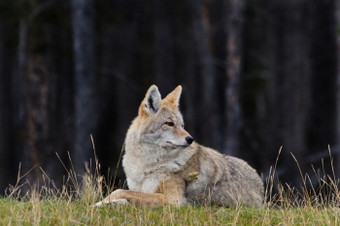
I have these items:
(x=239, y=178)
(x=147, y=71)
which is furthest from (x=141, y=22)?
(x=239, y=178)

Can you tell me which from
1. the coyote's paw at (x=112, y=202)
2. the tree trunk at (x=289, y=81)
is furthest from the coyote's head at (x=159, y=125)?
the tree trunk at (x=289, y=81)

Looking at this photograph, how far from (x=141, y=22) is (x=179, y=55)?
2690 millimetres

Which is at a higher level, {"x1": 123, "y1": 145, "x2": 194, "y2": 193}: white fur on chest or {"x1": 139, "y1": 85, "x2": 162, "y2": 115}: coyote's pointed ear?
{"x1": 139, "y1": 85, "x2": 162, "y2": 115}: coyote's pointed ear

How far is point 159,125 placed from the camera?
9836mm

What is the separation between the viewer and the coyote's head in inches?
380

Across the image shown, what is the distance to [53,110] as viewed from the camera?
23.0 metres

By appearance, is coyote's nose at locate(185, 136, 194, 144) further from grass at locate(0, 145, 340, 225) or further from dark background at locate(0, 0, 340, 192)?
dark background at locate(0, 0, 340, 192)

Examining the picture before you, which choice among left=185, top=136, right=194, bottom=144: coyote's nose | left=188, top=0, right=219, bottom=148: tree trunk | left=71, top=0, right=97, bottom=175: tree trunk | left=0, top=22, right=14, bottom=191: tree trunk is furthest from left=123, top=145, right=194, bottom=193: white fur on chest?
left=0, top=22, right=14, bottom=191: tree trunk

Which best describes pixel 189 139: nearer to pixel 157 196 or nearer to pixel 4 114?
pixel 157 196

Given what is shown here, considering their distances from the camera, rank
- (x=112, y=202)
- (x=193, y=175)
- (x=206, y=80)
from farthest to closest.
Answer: (x=206, y=80), (x=193, y=175), (x=112, y=202)

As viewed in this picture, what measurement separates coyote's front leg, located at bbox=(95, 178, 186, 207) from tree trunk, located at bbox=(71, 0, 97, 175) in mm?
11860

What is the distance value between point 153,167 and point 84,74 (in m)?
12.3

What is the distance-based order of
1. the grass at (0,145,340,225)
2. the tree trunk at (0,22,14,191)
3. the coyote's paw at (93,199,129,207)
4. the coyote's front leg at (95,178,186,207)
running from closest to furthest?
the grass at (0,145,340,225)
the coyote's paw at (93,199,129,207)
the coyote's front leg at (95,178,186,207)
the tree trunk at (0,22,14,191)

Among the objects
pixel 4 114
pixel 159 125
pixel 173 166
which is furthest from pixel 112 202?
pixel 4 114
